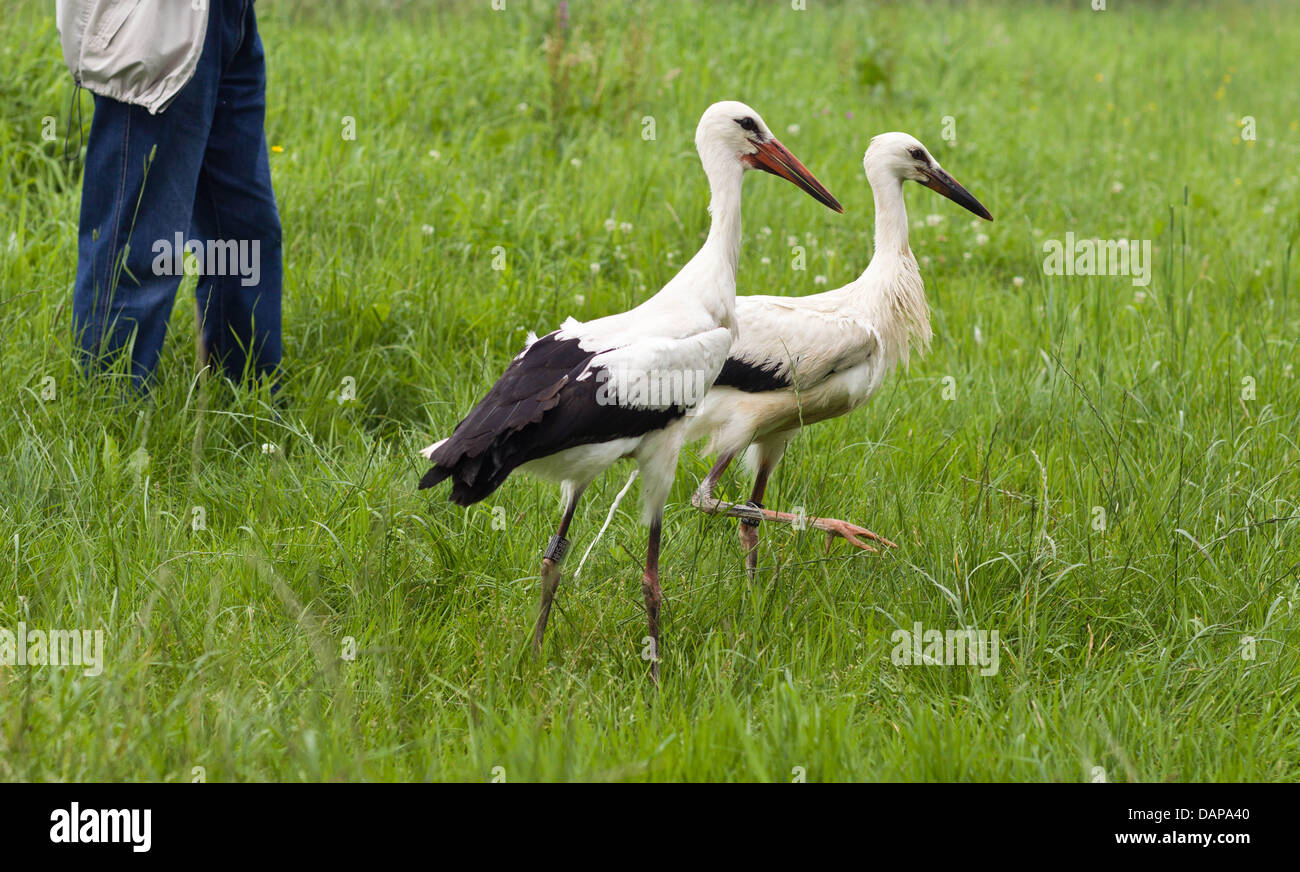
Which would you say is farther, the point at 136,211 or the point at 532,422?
the point at 136,211

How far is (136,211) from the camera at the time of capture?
388 cm

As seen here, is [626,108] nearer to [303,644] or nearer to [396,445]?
[396,445]

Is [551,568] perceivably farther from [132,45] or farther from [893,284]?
[132,45]

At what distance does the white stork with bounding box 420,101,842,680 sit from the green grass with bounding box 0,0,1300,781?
309 millimetres

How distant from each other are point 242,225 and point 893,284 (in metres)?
2.22

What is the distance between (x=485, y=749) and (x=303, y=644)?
65 cm

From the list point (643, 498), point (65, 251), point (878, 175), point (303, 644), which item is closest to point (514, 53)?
point (65, 251)

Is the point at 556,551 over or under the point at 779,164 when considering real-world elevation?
under

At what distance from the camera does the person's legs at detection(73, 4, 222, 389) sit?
388 cm

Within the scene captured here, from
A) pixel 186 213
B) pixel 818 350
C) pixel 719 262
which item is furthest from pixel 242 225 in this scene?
pixel 818 350

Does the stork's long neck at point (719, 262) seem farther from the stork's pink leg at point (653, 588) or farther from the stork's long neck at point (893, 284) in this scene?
the stork's long neck at point (893, 284)

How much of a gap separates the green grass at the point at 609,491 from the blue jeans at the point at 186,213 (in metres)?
0.22

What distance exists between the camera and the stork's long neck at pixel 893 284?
411 cm

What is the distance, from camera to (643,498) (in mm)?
3369
